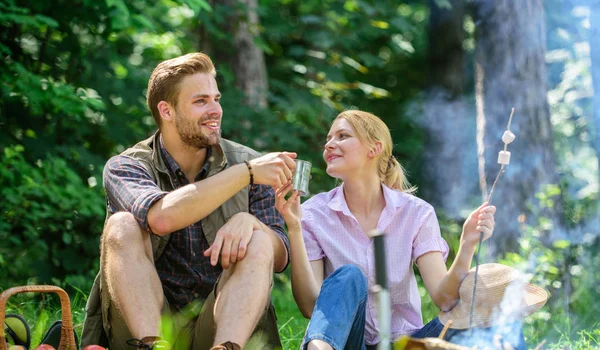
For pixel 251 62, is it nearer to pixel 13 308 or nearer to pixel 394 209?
pixel 13 308

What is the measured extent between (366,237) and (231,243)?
2.15 feet

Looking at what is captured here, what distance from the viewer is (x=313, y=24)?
270 inches

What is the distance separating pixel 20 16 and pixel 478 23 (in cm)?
296

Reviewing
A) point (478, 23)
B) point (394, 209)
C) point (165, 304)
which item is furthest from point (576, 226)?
point (165, 304)

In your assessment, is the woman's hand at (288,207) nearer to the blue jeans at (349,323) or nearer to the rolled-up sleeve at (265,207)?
the rolled-up sleeve at (265,207)

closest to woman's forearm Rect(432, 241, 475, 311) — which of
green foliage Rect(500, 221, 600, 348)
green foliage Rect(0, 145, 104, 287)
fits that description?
green foliage Rect(500, 221, 600, 348)

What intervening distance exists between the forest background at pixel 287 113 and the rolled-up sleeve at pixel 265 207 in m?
0.71

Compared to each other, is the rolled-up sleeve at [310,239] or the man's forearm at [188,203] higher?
the man's forearm at [188,203]

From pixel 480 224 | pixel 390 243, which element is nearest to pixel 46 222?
pixel 390 243

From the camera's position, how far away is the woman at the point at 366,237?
2723 mm

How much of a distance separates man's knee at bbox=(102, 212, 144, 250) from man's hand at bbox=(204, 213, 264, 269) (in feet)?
0.81

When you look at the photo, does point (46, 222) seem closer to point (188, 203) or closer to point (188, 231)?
point (188, 231)

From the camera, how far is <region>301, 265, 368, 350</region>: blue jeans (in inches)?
98.5

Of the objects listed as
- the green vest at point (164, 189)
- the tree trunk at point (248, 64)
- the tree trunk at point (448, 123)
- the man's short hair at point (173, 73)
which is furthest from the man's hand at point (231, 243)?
the tree trunk at point (448, 123)
